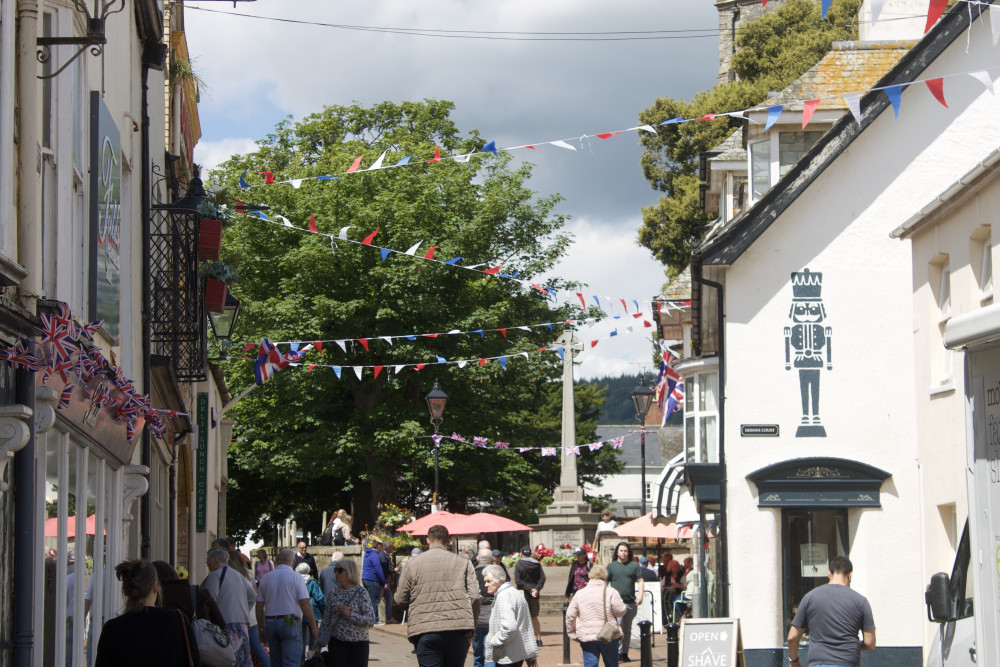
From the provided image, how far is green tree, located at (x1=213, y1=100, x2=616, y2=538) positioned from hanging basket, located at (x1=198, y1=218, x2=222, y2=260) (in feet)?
67.1

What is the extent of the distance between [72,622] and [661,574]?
70.7 ft

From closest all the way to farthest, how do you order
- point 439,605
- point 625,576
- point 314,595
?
point 439,605 → point 314,595 → point 625,576

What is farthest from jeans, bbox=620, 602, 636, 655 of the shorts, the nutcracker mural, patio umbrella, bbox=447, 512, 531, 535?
patio umbrella, bbox=447, 512, 531, 535

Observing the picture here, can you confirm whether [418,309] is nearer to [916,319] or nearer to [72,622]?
[916,319]

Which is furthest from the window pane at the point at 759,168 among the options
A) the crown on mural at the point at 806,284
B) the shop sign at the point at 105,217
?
the shop sign at the point at 105,217

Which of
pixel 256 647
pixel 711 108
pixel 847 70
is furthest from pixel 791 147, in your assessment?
pixel 711 108

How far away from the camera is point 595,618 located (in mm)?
14750

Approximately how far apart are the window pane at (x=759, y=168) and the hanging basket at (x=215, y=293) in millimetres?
8481

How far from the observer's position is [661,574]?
29891mm

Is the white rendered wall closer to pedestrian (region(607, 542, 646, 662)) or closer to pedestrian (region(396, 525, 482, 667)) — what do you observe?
pedestrian (region(607, 542, 646, 662))

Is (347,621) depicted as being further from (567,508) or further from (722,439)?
(567,508)

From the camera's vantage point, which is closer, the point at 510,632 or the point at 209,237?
the point at 510,632

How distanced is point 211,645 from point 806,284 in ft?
39.5

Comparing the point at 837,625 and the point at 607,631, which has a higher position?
the point at 837,625
